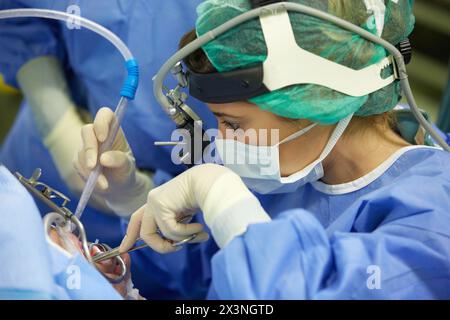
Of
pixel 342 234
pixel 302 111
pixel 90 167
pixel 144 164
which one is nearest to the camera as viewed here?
pixel 342 234

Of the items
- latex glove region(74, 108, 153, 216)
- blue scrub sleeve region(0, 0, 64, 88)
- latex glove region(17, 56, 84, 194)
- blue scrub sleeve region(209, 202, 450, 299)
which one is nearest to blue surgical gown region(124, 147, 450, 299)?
blue scrub sleeve region(209, 202, 450, 299)

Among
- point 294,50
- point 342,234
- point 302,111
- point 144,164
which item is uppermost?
point 294,50

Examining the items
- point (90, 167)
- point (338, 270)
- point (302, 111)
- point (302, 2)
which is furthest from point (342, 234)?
point (90, 167)

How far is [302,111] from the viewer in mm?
1124

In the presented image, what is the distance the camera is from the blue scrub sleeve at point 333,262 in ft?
2.94

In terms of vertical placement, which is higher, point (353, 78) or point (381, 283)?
point (353, 78)

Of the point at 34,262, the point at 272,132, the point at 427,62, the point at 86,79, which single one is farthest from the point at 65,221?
the point at 427,62

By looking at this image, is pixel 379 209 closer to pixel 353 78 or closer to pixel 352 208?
pixel 352 208

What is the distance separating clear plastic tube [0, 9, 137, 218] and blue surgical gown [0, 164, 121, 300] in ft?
0.69

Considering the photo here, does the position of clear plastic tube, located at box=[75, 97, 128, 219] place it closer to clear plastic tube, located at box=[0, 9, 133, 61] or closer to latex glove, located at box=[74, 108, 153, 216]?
latex glove, located at box=[74, 108, 153, 216]

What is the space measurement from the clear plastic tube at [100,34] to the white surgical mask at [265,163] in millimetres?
247

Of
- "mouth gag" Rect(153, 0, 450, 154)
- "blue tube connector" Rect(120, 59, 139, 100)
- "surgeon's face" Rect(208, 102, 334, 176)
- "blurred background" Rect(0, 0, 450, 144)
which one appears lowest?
"blurred background" Rect(0, 0, 450, 144)

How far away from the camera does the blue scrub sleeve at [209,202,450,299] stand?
0.90 metres
